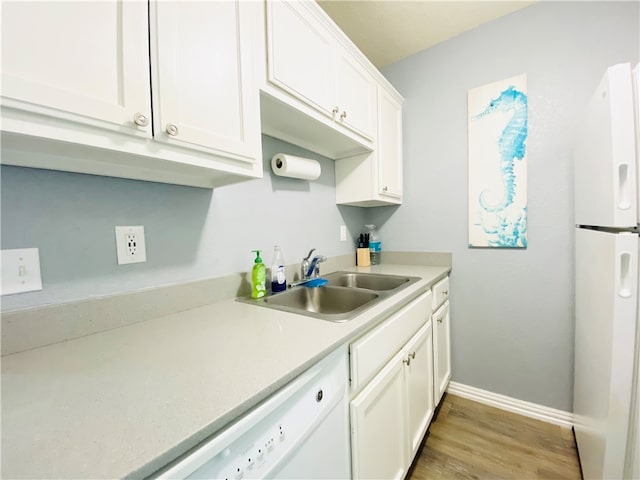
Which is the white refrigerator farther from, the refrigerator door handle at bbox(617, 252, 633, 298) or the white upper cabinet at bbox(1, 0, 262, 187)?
the white upper cabinet at bbox(1, 0, 262, 187)

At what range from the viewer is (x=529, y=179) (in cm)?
163

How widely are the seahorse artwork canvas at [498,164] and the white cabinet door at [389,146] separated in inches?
19.4

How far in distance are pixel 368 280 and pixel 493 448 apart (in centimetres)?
112

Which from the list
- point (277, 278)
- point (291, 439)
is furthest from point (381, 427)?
point (277, 278)

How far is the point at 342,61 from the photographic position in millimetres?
1356

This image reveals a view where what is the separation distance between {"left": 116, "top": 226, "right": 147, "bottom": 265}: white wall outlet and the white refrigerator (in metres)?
1.66

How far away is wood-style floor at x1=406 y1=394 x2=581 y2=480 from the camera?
4.12ft

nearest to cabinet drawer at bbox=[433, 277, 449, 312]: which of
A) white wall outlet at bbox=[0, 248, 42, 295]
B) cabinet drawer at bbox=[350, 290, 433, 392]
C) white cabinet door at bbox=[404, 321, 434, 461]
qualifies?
white cabinet door at bbox=[404, 321, 434, 461]

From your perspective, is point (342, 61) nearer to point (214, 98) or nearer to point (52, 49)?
point (214, 98)

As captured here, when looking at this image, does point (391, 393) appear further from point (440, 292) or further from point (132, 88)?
point (132, 88)

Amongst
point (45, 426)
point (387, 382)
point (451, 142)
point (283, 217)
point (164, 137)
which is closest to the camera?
point (45, 426)

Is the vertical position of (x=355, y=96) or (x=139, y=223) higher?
(x=355, y=96)

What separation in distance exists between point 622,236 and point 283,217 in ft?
4.53

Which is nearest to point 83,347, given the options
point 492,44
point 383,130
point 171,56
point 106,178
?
point 106,178
